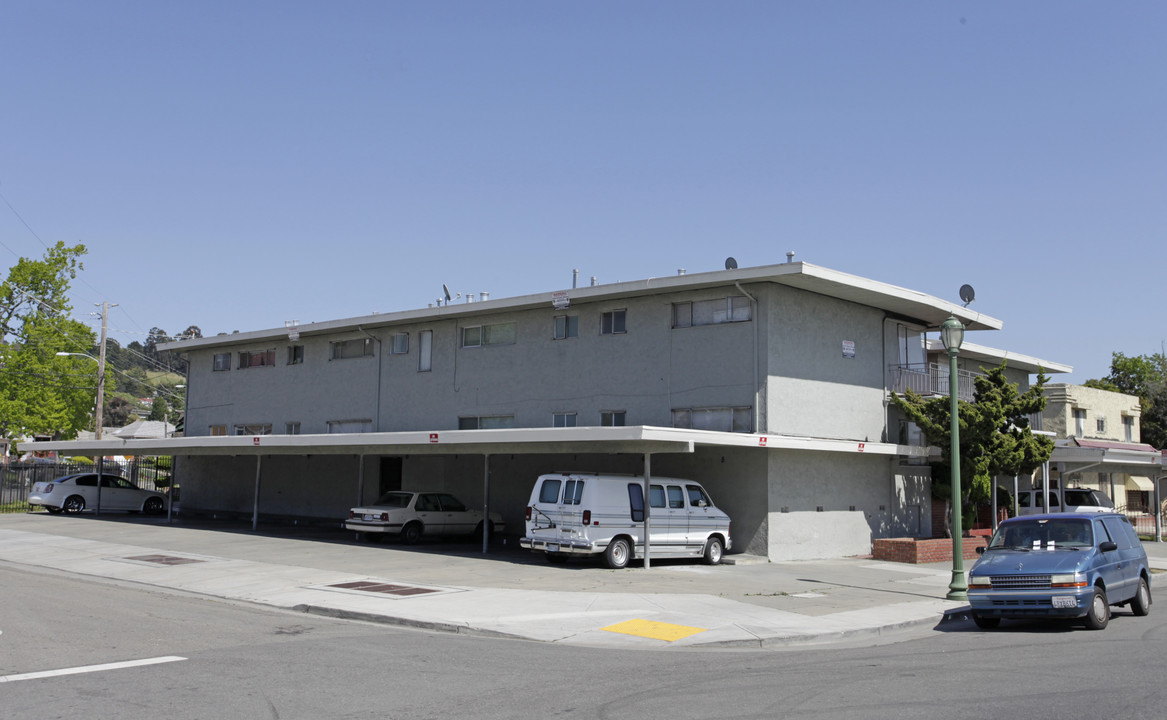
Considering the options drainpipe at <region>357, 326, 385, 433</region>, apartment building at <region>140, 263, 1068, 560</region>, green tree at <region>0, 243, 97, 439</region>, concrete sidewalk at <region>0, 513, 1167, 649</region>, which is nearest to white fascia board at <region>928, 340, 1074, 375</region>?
apartment building at <region>140, 263, 1068, 560</region>

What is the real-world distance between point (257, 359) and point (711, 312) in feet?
63.9

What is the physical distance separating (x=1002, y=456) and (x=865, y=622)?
520 inches

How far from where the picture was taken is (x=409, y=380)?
30.9m

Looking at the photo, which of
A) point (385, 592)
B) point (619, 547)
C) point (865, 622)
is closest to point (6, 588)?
point (385, 592)

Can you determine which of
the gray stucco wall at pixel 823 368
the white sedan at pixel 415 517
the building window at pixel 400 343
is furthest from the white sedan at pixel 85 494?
the gray stucco wall at pixel 823 368

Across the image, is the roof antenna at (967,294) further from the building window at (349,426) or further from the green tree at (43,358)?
the green tree at (43,358)

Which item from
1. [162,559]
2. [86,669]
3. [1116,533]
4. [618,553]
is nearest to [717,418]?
[618,553]

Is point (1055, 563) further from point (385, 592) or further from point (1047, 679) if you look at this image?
point (385, 592)

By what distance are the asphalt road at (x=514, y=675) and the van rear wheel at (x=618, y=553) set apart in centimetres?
779

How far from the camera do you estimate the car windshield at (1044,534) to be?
13.7 metres

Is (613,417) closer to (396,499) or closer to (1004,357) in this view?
(396,499)

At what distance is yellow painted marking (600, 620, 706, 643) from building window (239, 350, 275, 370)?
25774mm

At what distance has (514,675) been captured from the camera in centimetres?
954

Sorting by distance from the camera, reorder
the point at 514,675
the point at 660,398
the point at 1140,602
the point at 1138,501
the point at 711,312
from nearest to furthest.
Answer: the point at 514,675
the point at 1140,602
the point at 711,312
the point at 660,398
the point at 1138,501
